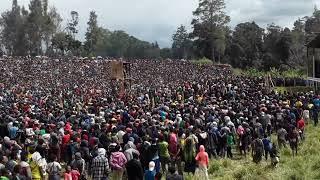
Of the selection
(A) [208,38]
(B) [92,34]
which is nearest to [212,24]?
(A) [208,38]

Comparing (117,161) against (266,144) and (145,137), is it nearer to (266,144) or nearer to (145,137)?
(145,137)

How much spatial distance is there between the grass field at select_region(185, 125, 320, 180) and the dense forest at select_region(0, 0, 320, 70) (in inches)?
1844

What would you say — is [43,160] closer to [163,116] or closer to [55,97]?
[163,116]

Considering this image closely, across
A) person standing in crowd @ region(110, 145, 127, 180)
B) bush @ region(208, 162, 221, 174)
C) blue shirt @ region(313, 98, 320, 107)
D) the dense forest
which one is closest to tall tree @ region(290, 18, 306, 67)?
the dense forest

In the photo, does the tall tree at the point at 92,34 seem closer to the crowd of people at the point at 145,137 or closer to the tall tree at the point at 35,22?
the tall tree at the point at 35,22

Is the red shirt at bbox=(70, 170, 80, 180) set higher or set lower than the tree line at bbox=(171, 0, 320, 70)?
lower

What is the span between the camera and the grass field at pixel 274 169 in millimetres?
17234

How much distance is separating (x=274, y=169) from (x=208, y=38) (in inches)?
2410

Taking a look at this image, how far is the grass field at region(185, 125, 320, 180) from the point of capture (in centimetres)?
1723

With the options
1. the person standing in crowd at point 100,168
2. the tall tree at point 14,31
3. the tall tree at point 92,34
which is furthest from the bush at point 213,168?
the tall tree at point 92,34

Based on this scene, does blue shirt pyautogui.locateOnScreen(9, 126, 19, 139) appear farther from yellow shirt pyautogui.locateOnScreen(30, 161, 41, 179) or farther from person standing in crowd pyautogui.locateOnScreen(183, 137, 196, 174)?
person standing in crowd pyautogui.locateOnScreen(183, 137, 196, 174)

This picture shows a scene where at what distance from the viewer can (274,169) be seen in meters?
18.1

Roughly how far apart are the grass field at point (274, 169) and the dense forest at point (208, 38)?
154 feet

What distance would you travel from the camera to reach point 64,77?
176 feet
